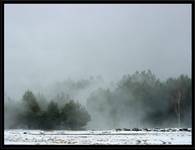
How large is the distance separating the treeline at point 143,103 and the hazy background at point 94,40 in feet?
0.36

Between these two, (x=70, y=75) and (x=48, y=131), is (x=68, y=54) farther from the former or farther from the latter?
(x=48, y=131)

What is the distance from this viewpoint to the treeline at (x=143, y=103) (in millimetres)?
8102

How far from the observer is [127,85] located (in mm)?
8148

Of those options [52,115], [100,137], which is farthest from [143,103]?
[52,115]

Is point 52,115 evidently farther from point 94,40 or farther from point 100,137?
point 94,40

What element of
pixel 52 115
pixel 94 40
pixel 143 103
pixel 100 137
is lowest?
pixel 100 137

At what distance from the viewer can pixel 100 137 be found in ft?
26.6

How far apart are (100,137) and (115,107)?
36 cm

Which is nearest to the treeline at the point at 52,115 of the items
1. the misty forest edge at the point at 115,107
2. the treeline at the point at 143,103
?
the misty forest edge at the point at 115,107

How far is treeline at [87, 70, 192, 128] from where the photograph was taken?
810 centimetres

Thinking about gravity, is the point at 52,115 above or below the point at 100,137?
above

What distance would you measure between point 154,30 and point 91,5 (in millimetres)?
736
